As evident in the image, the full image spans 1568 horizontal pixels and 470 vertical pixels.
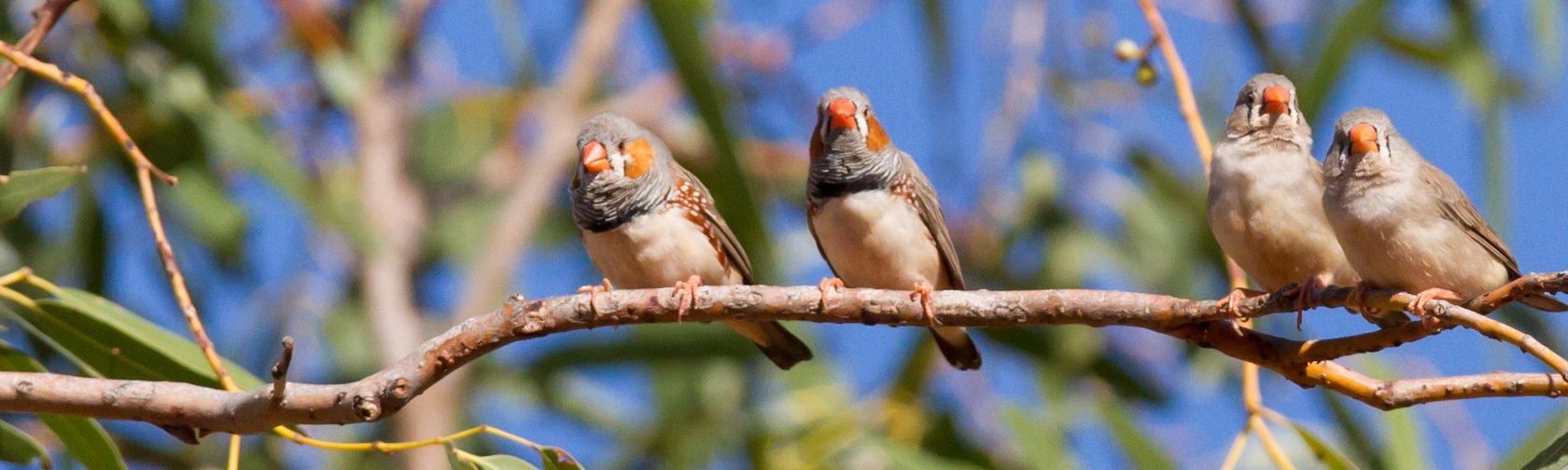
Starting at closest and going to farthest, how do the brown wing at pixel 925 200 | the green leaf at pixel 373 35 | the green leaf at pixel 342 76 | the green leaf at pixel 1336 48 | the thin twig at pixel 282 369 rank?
1. the thin twig at pixel 282 369
2. the brown wing at pixel 925 200
3. the green leaf at pixel 1336 48
4. the green leaf at pixel 373 35
5. the green leaf at pixel 342 76

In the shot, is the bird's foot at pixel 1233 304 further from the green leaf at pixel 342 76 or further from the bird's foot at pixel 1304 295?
the green leaf at pixel 342 76

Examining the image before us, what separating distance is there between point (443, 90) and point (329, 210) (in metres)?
2.18

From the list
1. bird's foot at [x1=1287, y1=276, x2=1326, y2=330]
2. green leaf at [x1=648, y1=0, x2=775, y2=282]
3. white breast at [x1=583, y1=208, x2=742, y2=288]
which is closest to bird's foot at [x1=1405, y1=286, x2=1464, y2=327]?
bird's foot at [x1=1287, y1=276, x2=1326, y2=330]

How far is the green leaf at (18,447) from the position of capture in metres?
2.69

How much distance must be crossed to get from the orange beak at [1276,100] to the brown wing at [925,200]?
694mm

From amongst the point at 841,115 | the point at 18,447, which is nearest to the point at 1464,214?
the point at 841,115

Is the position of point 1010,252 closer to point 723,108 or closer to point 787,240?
point 787,240

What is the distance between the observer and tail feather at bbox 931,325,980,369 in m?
3.42

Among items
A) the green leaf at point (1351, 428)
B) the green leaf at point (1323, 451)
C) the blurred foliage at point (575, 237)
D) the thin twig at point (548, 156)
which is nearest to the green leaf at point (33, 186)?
the blurred foliage at point (575, 237)

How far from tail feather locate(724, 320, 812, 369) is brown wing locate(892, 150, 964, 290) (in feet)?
1.08

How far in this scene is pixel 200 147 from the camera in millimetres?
4254

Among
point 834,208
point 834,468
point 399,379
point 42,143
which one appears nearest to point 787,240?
point 834,468

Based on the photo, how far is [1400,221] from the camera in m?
2.45

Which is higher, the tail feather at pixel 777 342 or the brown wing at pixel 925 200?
the brown wing at pixel 925 200
